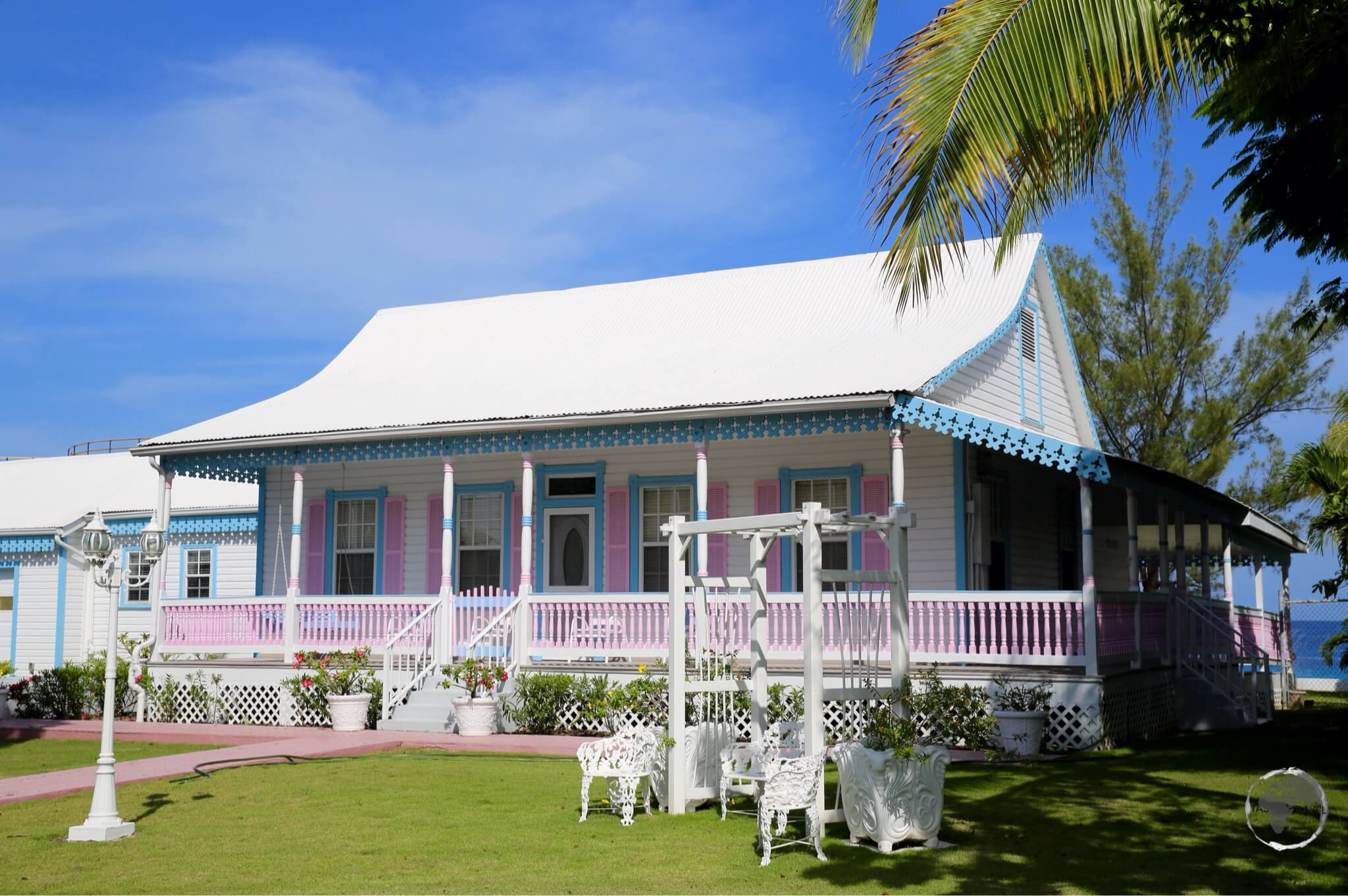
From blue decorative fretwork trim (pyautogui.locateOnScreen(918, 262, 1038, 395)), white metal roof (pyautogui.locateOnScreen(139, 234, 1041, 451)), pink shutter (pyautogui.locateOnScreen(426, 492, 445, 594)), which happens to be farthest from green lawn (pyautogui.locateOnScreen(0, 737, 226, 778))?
blue decorative fretwork trim (pyautogui.locateOnScreen(918, 262, 1038, 395))

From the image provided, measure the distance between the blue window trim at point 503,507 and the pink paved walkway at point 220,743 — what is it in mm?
3865

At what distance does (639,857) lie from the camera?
28.5 feet

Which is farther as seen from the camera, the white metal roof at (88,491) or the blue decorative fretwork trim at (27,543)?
the blue decorative fretwork trim at (27,543)

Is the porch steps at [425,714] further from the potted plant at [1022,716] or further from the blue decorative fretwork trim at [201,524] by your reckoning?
the blue decorative fretwork trim at [201,524]

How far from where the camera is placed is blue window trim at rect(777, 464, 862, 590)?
59.2 feet

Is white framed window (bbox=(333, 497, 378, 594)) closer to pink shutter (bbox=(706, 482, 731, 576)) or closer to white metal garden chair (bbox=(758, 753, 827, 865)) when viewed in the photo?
pink shutter (bbox=(706, 482, 731, 576))

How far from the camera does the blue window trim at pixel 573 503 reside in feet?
64.6

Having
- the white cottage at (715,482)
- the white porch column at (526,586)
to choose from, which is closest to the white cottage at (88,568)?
the white cottage at (715,482)

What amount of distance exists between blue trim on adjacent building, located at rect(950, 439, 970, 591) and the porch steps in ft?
21.8

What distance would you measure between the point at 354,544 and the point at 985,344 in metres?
10.7

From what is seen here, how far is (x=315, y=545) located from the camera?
71.8 feet

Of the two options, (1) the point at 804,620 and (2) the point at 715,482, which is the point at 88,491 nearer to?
(2) the point at 715,482

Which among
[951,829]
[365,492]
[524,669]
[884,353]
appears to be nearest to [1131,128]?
[951,829]

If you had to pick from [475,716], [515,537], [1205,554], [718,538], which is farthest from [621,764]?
[1205,554]
